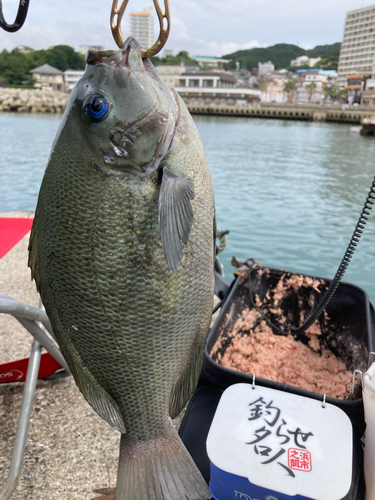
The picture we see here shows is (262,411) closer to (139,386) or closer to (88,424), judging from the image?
(139,386)

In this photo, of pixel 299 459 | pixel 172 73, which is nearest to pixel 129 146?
pixel 299 459

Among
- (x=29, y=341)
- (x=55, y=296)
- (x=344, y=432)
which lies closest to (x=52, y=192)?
(x=55, y=296)

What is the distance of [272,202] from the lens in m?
11.2

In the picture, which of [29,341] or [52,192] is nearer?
[52,192]

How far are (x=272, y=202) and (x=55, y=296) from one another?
1058 centimetres

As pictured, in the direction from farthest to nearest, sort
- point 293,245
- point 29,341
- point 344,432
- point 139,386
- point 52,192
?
1. point 293,245
2. point 29,341
3. point 344,432
4. point 139,386
5. point 52,192

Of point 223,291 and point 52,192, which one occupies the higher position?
point 52,192

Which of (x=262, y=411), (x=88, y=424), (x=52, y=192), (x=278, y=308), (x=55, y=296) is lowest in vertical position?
(x=88, y=424)

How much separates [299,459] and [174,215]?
1115 mm

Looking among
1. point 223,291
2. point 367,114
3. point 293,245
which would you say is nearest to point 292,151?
point 293,245

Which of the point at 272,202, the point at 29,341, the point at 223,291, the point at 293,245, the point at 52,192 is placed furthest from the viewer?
the point at 272,202

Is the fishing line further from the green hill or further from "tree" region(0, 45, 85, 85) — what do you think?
the green hill

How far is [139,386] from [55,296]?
→ 41 centimetres

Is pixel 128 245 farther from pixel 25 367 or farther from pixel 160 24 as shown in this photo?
pixel 25 367
